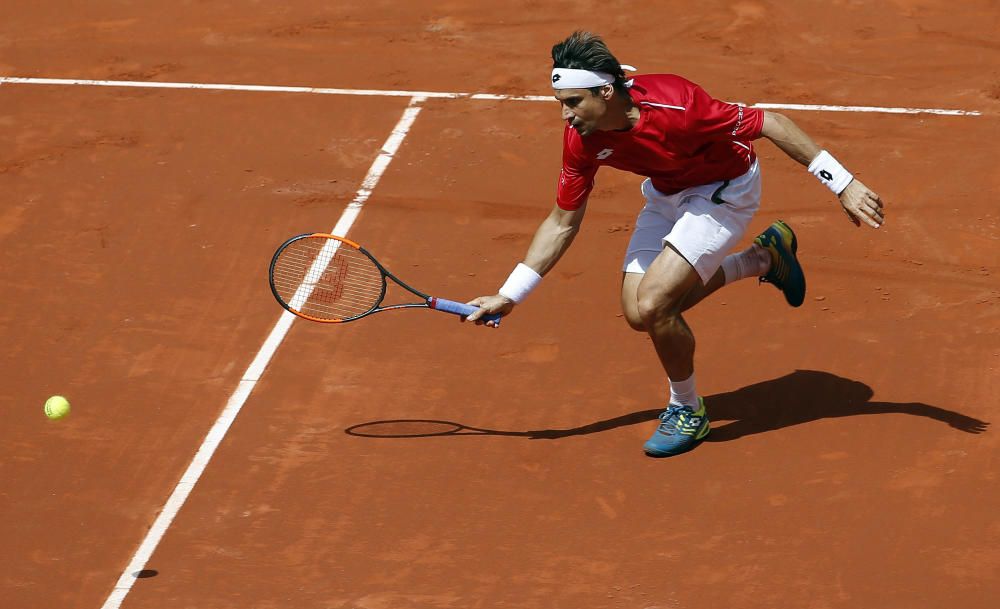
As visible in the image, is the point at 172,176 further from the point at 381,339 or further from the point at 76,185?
the point at 381,339

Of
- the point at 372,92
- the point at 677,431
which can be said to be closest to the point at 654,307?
the point at 677,431

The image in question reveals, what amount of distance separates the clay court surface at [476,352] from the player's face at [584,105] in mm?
1679

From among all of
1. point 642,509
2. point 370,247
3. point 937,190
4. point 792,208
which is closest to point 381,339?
point 370,247

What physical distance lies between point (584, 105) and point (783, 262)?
5.64 feet

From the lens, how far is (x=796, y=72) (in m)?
11.4

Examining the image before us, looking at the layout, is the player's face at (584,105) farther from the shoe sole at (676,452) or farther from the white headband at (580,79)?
the shoe sole at (676,452)

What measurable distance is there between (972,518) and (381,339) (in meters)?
3.39

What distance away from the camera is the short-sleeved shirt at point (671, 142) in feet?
21.9

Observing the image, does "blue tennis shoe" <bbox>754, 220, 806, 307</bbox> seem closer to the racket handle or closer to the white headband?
the white headband

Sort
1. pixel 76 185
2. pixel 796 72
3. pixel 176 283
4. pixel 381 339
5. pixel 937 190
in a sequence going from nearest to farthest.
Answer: pixel 381 339 < pixel 176 283 < pixel 937 190 < pixel 76 185 < pixel 796 72

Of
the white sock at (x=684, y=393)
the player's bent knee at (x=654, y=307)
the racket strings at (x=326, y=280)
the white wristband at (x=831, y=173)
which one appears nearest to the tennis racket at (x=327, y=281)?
the racket strings at (x=326, y=280)

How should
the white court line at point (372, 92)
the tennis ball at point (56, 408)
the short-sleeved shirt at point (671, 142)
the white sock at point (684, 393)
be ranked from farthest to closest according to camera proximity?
the white court line at point (372, 92), the tennis ball at point (56, 408), the white sock at point (684, 393), the short-sleeved shirt at point (671, 142)

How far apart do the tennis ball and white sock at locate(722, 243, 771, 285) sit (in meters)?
3.48

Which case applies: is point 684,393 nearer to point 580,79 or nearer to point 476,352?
point 476,352
